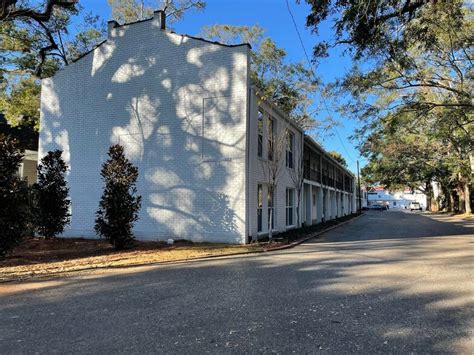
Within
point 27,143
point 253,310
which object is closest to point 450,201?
point 27,143

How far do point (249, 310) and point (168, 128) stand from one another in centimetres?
1087

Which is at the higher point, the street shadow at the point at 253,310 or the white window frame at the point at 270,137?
the white window frame at the point at 270,137

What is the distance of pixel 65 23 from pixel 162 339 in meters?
19.6

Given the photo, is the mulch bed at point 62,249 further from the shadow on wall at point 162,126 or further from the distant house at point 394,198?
the distant house at point 394,198

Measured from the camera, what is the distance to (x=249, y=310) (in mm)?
5766

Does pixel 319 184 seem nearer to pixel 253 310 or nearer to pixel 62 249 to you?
pixel 62 249

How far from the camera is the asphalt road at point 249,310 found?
4.42 m

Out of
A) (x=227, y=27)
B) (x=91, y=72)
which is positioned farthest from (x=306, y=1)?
(x=227, y=27)

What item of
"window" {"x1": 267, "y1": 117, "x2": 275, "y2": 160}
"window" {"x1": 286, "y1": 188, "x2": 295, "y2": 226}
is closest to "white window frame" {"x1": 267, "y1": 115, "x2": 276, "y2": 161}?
"window" {"x1": 267, "y1": 117, "x2": 275, "y2": 160}

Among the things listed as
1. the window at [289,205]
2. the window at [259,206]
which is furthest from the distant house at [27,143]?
the window at [289,205]

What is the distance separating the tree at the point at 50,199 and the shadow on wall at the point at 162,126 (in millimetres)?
1892

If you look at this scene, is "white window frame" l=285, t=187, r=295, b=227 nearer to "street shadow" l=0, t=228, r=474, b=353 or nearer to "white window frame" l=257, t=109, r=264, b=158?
"white window frame" l=257, t=109, r=264, b=158

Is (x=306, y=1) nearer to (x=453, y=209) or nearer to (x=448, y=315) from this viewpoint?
(x=448, y=315)

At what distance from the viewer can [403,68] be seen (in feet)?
50.1
